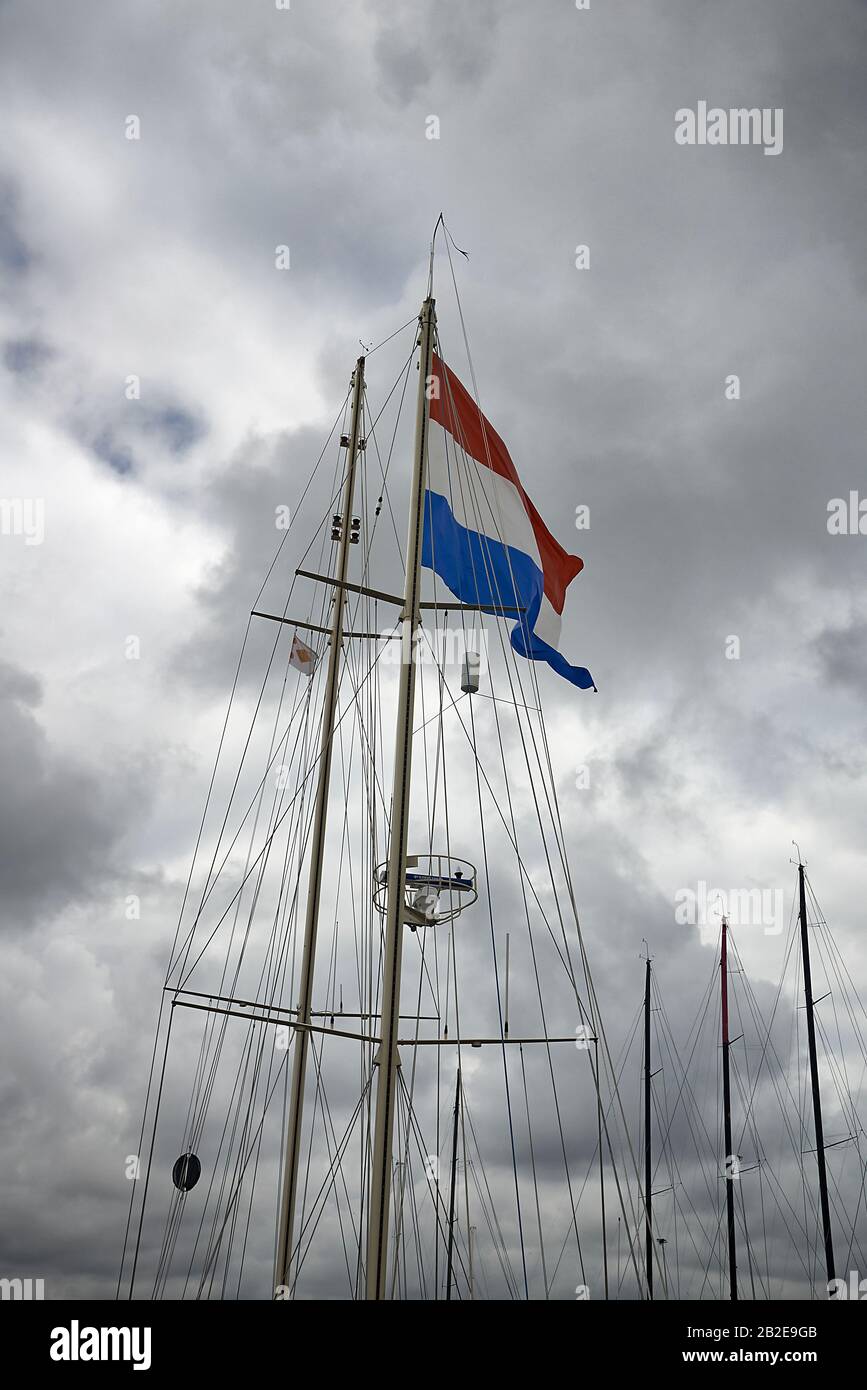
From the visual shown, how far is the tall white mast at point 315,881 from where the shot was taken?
1912cm

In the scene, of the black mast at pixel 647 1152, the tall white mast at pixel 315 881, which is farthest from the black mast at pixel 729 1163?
the tall white mast at pixel 315 881

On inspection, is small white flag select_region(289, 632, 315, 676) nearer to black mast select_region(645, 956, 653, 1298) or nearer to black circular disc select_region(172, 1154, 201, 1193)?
black circular disc select_region(172, 1154, 201, 1193)

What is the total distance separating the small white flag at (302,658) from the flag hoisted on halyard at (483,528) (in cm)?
692

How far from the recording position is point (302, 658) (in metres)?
24.6

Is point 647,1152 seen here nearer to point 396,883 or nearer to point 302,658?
point 302,658

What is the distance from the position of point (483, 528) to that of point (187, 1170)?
40.4ft

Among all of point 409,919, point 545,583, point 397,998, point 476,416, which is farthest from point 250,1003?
point 476,416

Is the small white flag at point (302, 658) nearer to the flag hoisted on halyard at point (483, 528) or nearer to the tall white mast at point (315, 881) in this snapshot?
the tall white mast at point (315, 881)

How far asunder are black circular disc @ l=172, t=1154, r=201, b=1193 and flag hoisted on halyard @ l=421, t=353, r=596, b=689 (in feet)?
34.7

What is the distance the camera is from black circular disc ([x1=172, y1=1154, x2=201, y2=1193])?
1738 cm

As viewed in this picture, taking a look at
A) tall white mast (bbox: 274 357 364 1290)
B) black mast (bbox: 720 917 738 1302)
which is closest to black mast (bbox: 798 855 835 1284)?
black mast (bbox: 720 917 738 1302)

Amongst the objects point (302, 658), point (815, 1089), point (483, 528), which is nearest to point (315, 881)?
point (302, 658)
